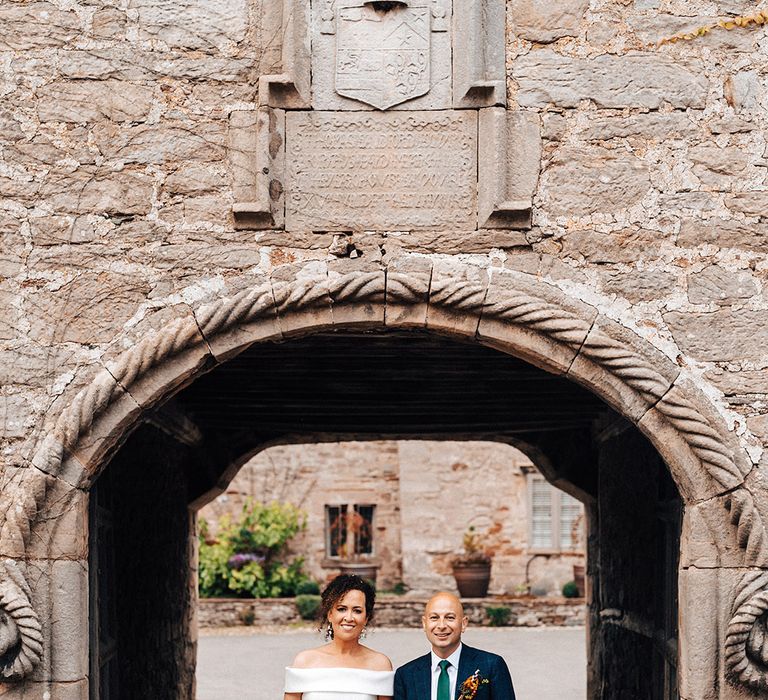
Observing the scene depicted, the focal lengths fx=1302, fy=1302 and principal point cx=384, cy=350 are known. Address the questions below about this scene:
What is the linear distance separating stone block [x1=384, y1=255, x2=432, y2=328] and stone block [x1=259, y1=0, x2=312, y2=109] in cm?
64

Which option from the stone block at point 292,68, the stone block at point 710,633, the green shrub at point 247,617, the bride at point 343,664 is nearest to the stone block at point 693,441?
the stone block at point 710,633

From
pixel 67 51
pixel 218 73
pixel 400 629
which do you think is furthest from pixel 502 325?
pixel 400 629

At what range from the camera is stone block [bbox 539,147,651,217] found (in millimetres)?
4445

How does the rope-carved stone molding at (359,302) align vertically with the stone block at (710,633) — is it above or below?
above

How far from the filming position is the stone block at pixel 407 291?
173 inches

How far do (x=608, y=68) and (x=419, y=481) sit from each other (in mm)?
13060

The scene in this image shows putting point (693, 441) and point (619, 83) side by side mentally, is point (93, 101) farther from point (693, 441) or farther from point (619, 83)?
point (693, 441)

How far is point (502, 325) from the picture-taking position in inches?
173

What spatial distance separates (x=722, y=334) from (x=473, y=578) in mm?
12360

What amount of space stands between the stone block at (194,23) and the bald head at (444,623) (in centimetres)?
201

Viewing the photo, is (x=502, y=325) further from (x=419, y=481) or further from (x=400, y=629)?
(x=419, y=481)

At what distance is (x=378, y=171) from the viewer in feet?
14.6

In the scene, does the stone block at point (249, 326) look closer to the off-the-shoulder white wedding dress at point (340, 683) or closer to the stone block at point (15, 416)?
the stone block at point (15, 416)

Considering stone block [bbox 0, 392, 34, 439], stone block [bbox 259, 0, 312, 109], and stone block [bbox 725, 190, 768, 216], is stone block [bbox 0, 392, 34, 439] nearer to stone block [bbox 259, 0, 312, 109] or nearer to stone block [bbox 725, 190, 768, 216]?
stone block [bbox 259, 0, 312, 109]
